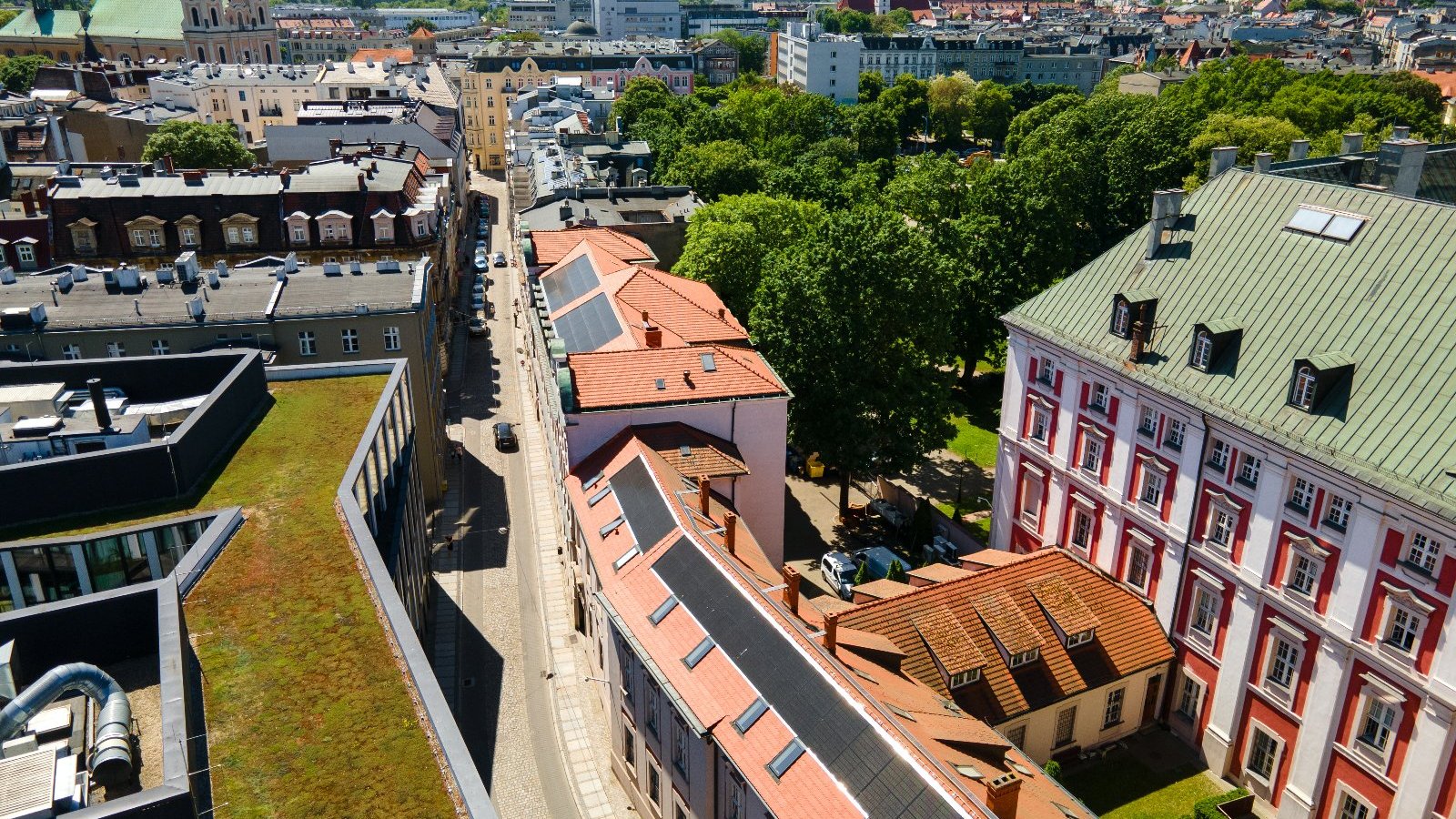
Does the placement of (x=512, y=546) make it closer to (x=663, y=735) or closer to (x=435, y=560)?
(x=435, y=560)

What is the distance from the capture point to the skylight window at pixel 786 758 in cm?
2900

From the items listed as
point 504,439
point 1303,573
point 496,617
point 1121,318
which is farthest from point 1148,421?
point 504,439

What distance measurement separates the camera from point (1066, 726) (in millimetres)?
41531

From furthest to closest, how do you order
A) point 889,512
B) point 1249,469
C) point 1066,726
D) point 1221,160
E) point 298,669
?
point 889,512, point 1221,160, point 1066,726, point 1249,469, point 298,669

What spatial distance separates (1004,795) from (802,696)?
21.0 ft

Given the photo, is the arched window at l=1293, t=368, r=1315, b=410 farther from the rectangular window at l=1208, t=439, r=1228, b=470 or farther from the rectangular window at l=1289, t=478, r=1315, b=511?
the rectangular window at l=1208, t=439, r=1228, b=470

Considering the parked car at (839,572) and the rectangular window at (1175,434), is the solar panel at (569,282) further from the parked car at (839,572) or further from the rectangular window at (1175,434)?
the rectangular window at (1175,434)

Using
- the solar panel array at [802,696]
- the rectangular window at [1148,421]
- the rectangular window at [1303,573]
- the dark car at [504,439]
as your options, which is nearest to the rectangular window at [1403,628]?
the rectangular window at [1303,573]

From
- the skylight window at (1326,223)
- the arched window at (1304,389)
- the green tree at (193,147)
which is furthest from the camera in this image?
the green tree at (193,147)

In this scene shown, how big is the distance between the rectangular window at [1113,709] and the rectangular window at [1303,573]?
8.80 meters

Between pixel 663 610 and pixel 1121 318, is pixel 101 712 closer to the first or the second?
pixel 663 610

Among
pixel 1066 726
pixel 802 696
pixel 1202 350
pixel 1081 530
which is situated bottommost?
pixel 1066 726

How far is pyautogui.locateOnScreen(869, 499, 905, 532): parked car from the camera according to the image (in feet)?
194

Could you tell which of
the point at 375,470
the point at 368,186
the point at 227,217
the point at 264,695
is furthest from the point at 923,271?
the point at 227,217
